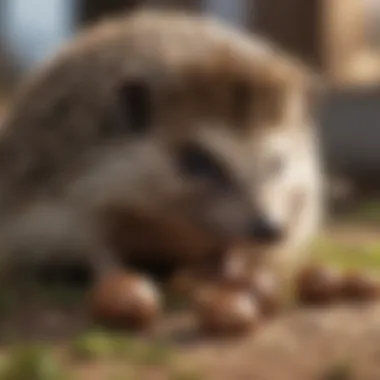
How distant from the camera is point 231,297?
1.65 meters

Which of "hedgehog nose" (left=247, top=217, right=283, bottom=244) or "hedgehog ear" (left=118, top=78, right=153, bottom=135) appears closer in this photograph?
"hedgehog nose" (left=247, top=217, right=283, bottom=244)

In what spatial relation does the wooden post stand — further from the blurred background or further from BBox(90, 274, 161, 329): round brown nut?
BBox(90, 274, 161, 329): round brown nut

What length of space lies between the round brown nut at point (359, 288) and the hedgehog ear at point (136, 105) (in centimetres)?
51

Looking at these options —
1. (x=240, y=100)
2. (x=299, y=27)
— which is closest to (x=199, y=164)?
(x=240, y=100)

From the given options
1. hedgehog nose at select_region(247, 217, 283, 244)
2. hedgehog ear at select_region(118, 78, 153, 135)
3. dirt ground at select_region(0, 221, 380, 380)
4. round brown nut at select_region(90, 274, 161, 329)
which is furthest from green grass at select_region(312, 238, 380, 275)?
round brown nut at select_region(90, 274, 161, 329)

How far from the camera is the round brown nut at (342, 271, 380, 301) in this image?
71.9 inches

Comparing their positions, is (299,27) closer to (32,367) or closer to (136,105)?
(136,105)

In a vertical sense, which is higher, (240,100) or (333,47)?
(333,47)

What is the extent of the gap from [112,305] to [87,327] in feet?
0.17

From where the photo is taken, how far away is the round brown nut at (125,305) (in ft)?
5.37

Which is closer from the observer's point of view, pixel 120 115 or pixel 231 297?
pixel 231 297

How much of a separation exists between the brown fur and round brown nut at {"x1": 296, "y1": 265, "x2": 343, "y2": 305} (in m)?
0.25

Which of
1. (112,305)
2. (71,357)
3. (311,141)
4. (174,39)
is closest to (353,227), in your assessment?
(311,141)

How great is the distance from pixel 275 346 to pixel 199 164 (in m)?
0.58
